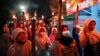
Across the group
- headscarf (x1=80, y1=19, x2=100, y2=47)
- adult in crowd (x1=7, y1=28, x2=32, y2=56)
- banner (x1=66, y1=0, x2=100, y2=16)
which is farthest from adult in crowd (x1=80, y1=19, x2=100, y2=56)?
adult in crowd (x1=7, y1=28, x2=32, y2=56)

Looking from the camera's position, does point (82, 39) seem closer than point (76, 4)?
Yes

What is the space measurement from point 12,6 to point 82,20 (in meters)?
0.78

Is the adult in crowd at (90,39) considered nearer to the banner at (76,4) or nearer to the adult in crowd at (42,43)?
the banner at (76,4)

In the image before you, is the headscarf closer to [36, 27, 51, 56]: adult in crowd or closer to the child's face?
[36, 27, 51, 56]: adult in crowd

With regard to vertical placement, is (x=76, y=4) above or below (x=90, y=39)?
above

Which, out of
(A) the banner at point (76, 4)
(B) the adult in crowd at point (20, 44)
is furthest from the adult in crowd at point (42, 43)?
(A) the banner at point (76, 4)

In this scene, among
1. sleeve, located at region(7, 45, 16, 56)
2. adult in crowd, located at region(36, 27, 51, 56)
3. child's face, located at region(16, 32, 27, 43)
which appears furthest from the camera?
adult in crowd, located at region(36, 27, 51, 56)

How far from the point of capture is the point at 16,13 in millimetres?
2795

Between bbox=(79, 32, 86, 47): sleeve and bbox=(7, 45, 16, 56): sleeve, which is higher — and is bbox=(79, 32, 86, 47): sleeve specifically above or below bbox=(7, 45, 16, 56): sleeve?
above

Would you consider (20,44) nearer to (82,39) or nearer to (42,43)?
(42,43)

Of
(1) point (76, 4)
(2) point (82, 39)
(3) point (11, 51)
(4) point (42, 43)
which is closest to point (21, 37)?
(3) point (11, 51)

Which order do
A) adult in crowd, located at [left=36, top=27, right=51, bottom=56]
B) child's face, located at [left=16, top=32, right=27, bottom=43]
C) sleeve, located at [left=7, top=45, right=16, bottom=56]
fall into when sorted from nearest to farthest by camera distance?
child's face, located at [left=16, top=32, right=27, bottom=43] → sleeve, located at [left=7, top=45, right=16, bottom=56] → adult in crowd, located at [left=36, top=27, right=51, bottom=56]

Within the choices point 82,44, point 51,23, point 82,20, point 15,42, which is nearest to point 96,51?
point 82,44

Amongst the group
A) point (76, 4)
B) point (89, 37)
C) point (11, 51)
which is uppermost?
point (76, 4)
